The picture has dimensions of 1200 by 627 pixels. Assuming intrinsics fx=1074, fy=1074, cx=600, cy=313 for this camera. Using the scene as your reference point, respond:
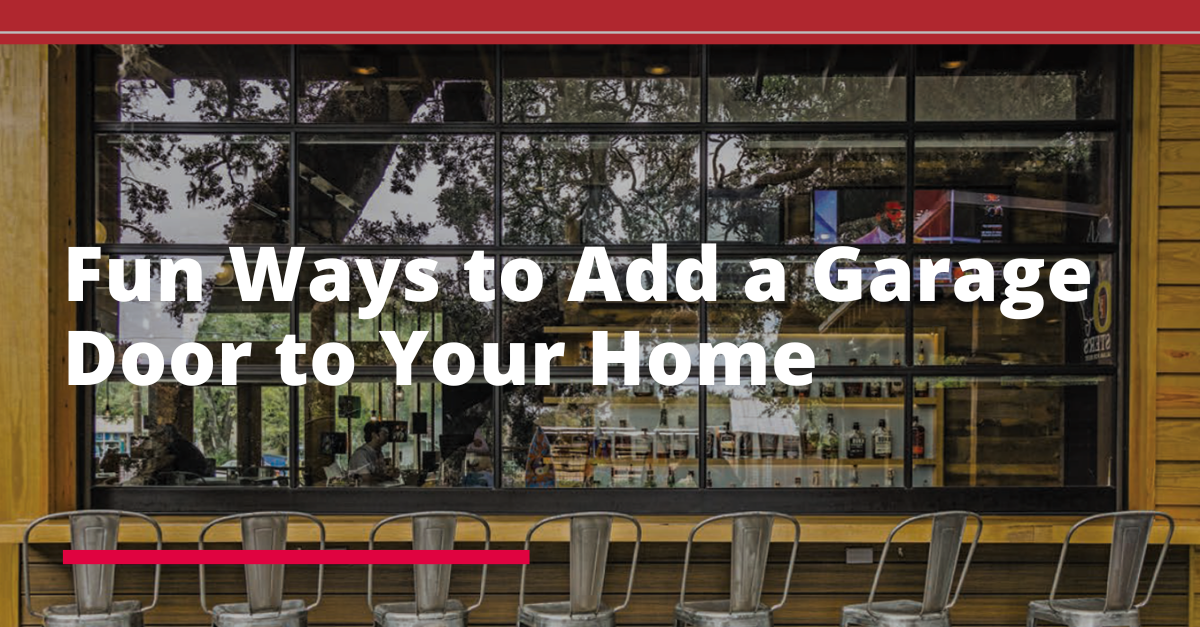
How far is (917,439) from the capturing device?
509cm

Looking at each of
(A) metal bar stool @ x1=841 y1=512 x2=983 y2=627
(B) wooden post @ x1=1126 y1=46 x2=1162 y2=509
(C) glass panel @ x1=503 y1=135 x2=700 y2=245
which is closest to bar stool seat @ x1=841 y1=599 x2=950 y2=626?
(A) metal bar stool @ x1=841 y1=512 x2=983 y2=627

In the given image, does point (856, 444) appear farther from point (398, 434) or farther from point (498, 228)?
point (398, 434)

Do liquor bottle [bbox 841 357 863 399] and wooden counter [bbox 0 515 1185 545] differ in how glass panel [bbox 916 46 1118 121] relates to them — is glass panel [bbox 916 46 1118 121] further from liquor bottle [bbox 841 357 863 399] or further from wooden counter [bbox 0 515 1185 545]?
wooden counter [bbox 0 515 1185 545]

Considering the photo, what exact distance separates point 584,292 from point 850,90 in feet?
5.25

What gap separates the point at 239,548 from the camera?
4.80m

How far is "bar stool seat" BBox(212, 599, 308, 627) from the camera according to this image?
13.6 feet

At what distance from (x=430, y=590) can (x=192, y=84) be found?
8.91ft

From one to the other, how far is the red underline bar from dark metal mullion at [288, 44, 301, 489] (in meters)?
0.54

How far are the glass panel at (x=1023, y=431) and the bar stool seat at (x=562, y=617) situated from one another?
1754 mm

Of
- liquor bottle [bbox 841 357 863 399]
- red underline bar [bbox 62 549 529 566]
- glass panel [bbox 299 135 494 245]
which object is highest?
glass panel [bbox 299 135 494 245]

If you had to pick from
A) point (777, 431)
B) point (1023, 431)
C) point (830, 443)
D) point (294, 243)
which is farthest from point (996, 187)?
point (294, 243)

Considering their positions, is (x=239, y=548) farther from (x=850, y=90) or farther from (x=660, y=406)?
(x=850, y=90)

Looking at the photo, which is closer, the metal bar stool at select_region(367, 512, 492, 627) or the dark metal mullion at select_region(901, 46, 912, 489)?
the metal bar stool at select_region(367, 512, 492, 627)
